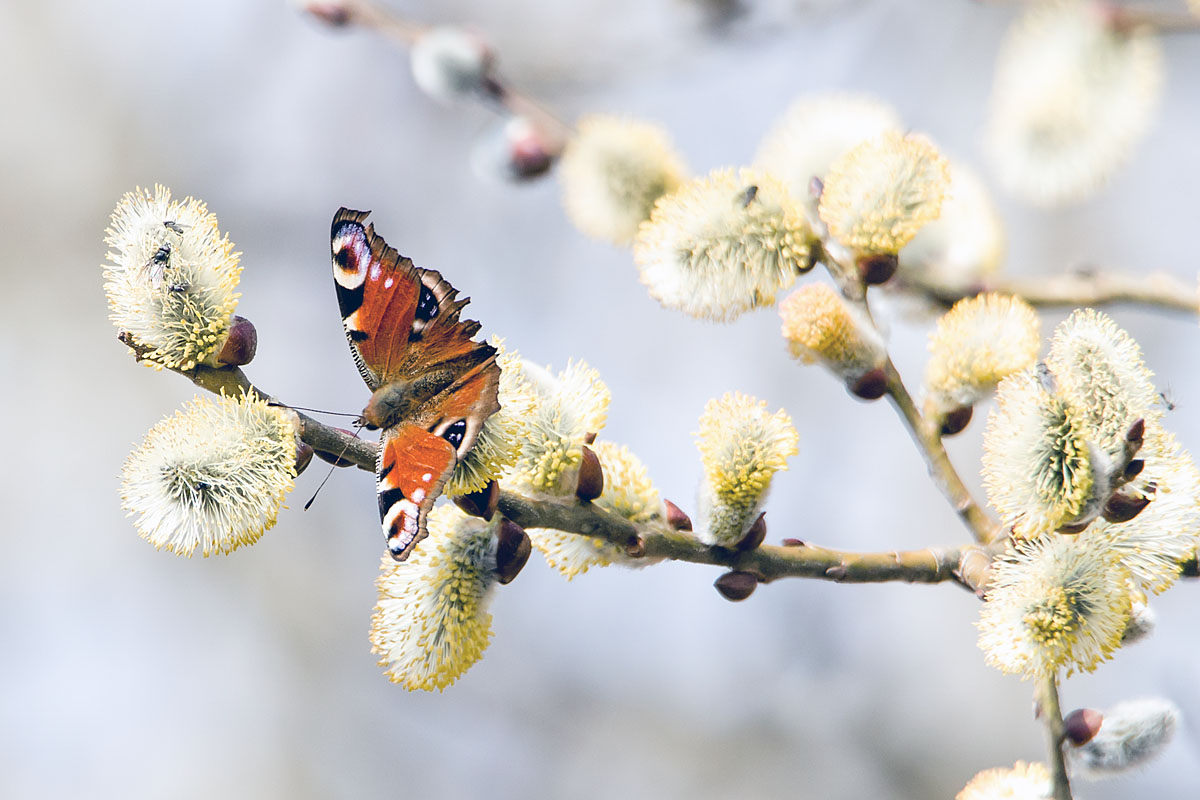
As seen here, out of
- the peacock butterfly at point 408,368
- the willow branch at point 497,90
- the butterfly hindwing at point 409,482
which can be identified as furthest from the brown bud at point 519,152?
the butterfly hindwing at point 409,482

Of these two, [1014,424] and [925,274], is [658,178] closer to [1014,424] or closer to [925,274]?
[925,274]

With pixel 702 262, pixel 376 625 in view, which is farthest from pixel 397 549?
pixel 702 262

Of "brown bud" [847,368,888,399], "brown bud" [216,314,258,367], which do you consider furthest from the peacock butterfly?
"brown bud" [847,368,888,399]

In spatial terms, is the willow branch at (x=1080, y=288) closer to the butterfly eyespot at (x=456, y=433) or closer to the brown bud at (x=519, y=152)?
the brown bud at (x=519, y=152)

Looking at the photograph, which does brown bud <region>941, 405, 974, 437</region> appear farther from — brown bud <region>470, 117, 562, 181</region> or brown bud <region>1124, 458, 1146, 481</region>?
brown bud <region>470, 117, 562, 181</region>

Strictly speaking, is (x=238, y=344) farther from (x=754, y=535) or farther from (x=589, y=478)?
(x=754, y=535)
